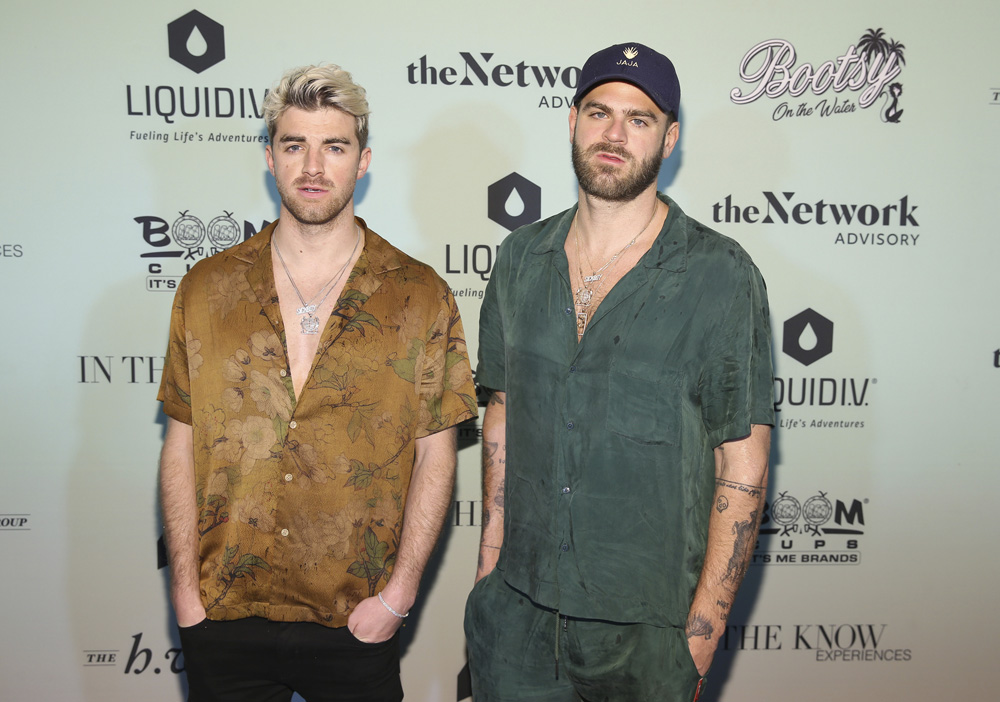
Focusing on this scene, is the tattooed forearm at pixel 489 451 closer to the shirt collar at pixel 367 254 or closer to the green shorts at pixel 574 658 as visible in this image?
the green shorts at pixel 574 658

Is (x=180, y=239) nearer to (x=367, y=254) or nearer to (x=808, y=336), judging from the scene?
(x=367, y=254)

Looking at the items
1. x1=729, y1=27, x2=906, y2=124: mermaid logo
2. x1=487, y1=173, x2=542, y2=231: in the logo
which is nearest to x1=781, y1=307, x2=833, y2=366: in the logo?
x1=729, y1=27, x2=906, y2=124: mermaid logo

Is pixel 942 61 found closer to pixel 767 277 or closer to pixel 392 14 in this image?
pixel 767 277

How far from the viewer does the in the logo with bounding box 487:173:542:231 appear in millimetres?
2912

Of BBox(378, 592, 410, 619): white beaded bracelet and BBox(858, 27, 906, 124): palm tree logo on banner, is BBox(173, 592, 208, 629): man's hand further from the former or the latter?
BBox(858, 27, 906, 124): palm tree logo on banner

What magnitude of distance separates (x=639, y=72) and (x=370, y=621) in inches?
59.1

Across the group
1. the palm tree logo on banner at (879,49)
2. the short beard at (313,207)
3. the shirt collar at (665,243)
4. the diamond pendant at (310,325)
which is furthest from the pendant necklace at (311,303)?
the palm tree logo on banner at (879,49)

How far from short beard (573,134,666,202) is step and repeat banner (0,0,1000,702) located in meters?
1.10

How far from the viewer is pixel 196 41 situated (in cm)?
280

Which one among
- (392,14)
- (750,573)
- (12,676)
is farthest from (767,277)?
(12,676)

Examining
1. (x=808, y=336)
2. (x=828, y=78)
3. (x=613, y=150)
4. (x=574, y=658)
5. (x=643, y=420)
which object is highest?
(x=828, y=78)

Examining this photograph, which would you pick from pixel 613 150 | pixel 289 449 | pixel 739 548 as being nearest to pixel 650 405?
pixel 739 548

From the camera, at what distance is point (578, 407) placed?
1784mm

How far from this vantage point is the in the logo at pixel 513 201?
2.91 meters
